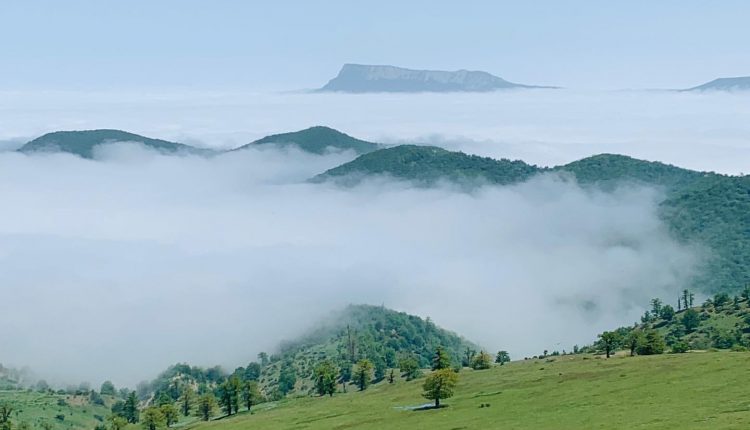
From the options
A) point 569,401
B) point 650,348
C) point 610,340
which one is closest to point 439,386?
point 569,401

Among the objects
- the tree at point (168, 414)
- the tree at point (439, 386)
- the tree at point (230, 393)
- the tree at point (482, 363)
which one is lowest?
the tree at point (168, 414)

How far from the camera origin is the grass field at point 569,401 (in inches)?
3875

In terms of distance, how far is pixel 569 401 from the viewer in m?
→ 118

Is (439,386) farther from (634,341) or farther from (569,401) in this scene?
(634,341)

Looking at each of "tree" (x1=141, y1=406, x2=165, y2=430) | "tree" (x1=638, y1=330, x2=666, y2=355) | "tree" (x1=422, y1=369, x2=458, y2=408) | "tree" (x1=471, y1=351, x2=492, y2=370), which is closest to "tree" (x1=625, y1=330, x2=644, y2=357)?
"tree" (x1=638, y1=330, x2=666, y2=355)

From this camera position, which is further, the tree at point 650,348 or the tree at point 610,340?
the tree at point 610,340

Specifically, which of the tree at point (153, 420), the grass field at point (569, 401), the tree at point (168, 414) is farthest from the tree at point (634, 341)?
the tree at point (168, 414)

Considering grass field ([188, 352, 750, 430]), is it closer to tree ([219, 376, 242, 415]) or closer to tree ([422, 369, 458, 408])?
tree ([422, 369, 458, 408])

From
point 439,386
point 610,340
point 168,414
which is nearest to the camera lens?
point 439,386

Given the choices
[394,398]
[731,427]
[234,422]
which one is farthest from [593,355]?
[731,427]

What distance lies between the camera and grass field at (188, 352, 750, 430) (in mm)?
98438

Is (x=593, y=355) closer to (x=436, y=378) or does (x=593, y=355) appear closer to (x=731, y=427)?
(x=436, y=378)

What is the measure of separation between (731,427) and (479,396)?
61324mm

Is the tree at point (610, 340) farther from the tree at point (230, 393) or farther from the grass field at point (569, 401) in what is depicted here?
the tree at point (230, 393)
